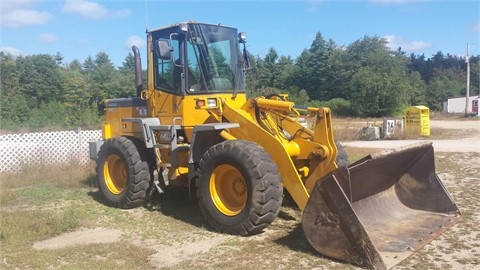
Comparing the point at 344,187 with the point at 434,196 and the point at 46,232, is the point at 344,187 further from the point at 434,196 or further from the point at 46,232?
the point at 46,232

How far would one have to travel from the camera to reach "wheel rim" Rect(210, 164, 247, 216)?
625cm

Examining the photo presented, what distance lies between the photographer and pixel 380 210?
256 inches

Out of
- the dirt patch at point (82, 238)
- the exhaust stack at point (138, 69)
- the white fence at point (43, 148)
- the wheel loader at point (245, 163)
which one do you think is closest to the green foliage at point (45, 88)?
the white fence at point (43, 148)

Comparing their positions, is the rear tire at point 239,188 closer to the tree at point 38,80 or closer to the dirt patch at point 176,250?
the dirt patch at point 176,250

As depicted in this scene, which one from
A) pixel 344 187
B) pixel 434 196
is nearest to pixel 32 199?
pixel 344 187

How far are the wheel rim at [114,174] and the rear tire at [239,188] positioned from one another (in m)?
2.21

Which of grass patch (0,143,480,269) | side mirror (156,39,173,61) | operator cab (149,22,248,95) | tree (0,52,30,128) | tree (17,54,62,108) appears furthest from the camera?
tree (17,54,62,108)

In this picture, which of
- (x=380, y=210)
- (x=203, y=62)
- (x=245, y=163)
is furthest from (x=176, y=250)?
(x=203, y=62)

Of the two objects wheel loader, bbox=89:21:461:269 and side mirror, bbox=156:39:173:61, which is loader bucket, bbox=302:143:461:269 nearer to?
wheel loader, bbox=89:21:461:269

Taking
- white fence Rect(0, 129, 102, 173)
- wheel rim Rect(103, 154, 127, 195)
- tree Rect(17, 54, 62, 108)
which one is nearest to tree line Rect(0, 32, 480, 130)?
tree Rect(17, 54, 62, 108)

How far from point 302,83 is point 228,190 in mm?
68206

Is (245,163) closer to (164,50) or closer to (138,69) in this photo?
(164,50)

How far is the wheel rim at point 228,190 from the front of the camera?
20.5 feet

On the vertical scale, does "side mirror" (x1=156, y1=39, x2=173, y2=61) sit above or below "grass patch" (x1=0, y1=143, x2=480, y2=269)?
above
